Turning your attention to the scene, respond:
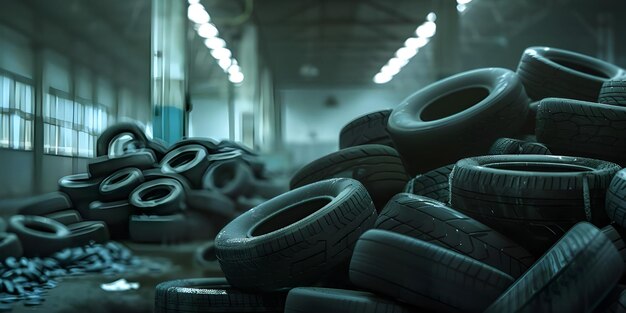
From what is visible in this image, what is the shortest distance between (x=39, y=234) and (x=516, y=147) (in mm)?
2540

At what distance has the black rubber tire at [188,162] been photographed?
3.79 m

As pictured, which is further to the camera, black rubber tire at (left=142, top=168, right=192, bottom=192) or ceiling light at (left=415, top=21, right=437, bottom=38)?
ceiling light at (left=415, top=21, right=437, bottom=38)

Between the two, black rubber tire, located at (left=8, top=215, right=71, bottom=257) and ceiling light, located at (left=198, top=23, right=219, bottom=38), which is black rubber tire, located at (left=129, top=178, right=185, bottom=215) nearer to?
black rubber tire, located at (left=8, top=215, right=71, bottom=257)

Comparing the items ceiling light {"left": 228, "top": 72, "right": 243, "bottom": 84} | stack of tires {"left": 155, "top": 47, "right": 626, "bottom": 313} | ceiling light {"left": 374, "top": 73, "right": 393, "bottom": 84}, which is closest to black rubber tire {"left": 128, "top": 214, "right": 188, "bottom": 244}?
stack of tires {"left": 155, "top": 47, "right": 626, "bottom": 313}

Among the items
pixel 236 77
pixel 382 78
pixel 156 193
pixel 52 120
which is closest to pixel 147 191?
pixel 156 193

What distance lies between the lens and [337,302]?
165 centimetres

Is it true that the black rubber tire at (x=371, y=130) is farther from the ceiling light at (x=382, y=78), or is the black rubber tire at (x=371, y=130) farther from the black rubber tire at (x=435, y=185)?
the ceiling light at (x=382, y=78)

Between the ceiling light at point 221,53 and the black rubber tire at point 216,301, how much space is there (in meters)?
3.65

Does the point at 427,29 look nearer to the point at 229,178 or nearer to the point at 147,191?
the point at 229,178

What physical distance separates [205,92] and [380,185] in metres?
2.50

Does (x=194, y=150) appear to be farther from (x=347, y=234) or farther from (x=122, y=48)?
(x=347, y=234)

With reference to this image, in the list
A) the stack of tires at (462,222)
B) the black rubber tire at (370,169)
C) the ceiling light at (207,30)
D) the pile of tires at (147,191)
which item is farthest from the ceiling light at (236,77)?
→ the black rubber tire at (370,169)

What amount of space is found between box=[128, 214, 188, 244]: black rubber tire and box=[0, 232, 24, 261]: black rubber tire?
0.61 meters

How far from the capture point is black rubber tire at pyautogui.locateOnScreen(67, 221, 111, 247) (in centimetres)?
329
